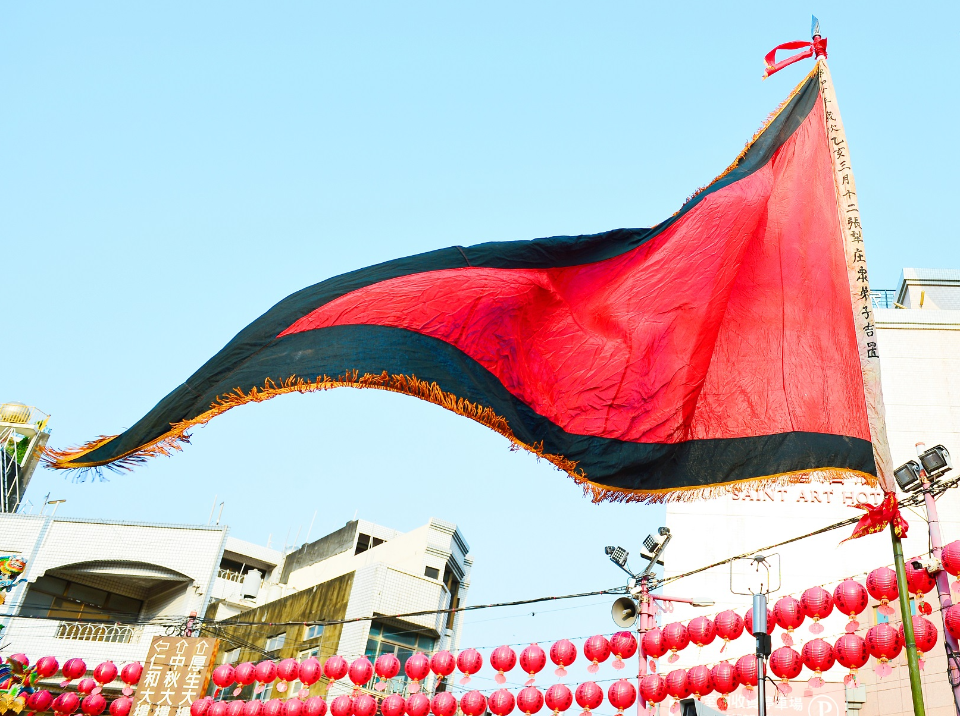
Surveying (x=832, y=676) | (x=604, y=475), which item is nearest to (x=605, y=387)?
(x=604, y=475)

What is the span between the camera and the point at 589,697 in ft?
39.2

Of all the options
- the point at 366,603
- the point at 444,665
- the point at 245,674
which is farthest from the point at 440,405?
the point at 366,603

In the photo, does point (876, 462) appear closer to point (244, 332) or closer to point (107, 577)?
point (244, 332)

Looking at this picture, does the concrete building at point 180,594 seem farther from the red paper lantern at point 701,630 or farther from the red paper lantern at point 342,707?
the red paper lantern at point 701,630

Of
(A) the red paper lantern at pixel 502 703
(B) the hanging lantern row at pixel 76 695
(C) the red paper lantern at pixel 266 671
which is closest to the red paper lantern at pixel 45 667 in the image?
(B) the hanging lantern row at pixel 76 695

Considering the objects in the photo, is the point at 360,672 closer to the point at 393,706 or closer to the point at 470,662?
the point at 393,706

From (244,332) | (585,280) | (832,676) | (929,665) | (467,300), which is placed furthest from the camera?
(832,676)

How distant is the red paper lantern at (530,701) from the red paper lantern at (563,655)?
1.83 ft

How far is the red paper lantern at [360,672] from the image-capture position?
14.4m

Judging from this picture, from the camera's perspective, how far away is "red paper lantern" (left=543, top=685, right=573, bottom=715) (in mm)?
12234

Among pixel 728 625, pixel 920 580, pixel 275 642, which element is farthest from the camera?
pixel 275 642

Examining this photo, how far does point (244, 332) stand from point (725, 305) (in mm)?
3798

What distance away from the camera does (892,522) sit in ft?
19.3

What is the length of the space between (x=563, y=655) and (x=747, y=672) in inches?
99.2
